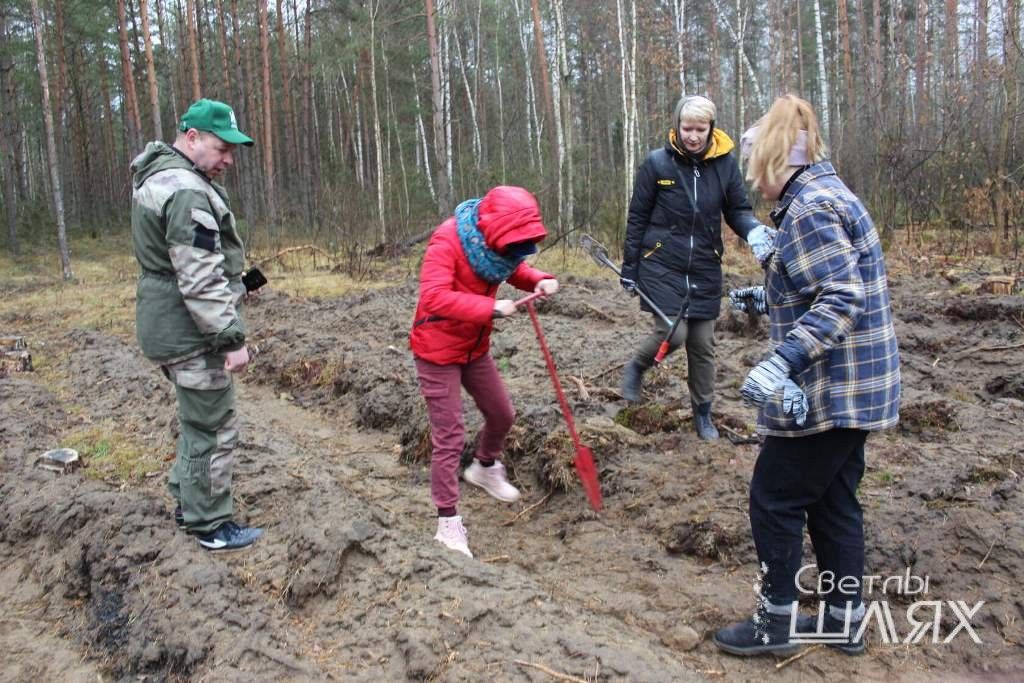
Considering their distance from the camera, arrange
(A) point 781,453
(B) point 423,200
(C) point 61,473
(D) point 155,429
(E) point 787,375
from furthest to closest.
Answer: (B) point 423,200 → (D) point 155,429 → (C) point 61,473 → (A) point 781,453 → (E) point 787,375

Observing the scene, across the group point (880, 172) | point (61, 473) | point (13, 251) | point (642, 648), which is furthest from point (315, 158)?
point (642, 648)

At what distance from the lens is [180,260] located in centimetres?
321

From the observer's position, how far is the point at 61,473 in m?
4.79

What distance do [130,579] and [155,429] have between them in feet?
8.43

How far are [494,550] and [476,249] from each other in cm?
163

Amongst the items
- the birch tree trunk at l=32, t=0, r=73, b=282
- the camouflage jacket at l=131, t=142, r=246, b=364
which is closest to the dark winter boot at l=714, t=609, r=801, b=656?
the camouflage jacket at l=131, t=142, r=246, b=364

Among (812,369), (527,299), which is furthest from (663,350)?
(812,369)

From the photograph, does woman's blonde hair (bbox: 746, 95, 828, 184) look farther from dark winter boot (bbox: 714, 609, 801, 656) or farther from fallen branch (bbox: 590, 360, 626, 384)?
fallen branch (bbox: 590, 360, 626, 384)

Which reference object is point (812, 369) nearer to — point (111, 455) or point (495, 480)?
point (495, 480)

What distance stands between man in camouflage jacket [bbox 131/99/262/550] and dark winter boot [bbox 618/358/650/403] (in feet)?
8.46

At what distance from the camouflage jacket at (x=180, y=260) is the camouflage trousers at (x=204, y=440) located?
109mm

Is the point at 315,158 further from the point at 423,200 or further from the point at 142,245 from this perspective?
the point at 142,245

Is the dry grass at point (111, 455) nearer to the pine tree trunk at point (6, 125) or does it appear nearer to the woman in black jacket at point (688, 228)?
the woman in black jacket at point (688, 228)

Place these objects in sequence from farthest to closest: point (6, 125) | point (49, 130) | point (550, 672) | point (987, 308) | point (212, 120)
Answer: point (6, 125), point (49, 130), point (987, 308), point (212, 120), point (550, 672)
